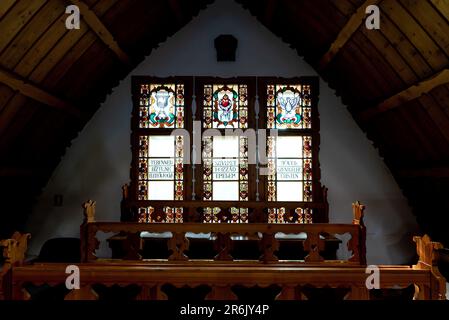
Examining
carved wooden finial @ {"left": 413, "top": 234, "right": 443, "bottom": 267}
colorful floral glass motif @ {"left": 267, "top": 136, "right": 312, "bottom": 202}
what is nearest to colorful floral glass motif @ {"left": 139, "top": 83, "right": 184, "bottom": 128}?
colorful floral glass motif @ {"left": 267, "top": 136, "right": 312, "bottom": 202}

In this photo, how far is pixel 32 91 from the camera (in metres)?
4.51

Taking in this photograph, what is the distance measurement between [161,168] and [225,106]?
1463 millimetres

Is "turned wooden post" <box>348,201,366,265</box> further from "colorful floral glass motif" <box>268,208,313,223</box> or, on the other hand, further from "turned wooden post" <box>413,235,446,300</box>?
"colorful floral glass motif" <box>268,208,313,223</box>

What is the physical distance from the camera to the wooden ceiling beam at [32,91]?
4012 millimetres

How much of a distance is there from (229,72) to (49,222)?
12.6 feet

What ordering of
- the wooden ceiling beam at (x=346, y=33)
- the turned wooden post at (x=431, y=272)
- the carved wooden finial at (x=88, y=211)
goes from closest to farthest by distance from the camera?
the turned wooden post at (x=431, y=272) < the carved wooden finial at (x=88, y=211) < the wooden ceiling beam at (x=346, y=33)

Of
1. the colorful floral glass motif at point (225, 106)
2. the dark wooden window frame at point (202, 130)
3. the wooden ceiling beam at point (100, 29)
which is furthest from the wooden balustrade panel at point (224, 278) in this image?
the colorful floral glass motif at point (225, 106)

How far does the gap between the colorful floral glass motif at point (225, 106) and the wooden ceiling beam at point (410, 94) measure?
6.26 ft

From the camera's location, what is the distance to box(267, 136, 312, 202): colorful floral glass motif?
627 centimetres

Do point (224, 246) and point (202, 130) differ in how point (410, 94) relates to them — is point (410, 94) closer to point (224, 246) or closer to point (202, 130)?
point (224, 246)

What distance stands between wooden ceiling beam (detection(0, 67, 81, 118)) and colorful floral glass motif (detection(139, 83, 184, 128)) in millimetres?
1147

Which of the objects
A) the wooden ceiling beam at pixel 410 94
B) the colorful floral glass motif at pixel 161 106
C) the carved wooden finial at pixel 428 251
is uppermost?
the colorful floral glass motif at pixel 161 106

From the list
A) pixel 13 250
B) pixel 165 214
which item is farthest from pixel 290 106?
pixel 13 250

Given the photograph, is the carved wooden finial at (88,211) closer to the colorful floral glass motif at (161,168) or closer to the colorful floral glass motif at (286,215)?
the colorful floral glass motif at (161,168)
